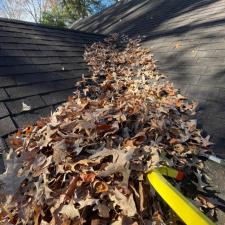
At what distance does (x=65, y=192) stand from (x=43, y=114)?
1292 millimetres

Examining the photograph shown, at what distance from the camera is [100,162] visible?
6.12 ft

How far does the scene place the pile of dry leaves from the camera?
1.65 meters

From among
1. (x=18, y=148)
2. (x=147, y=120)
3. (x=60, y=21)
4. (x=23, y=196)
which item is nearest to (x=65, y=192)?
(x=23, y=196)

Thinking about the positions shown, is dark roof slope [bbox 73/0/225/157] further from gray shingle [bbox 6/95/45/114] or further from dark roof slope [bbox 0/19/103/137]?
gray shingle [bbox 6/95/45/114]

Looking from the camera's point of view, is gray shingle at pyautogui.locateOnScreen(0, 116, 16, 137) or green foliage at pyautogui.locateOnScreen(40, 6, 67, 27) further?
green foliage at pyautogui.locateOnScreen(40, 6, 67, 27)

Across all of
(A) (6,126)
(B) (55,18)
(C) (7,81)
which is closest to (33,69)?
(C) (7,81)

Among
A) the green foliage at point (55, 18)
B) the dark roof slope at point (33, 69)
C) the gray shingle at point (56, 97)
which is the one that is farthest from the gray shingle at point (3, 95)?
the green foliage at point (55, 18)

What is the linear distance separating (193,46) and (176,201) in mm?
3419

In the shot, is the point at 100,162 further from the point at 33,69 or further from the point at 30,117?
the point at 33,69

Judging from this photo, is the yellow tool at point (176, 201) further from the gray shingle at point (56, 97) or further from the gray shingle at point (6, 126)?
the gray shingle at point (56, 97)

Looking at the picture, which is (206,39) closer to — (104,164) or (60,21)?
(104,164)

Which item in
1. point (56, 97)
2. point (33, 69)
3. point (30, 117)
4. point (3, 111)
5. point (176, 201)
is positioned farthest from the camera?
point (33, 69)

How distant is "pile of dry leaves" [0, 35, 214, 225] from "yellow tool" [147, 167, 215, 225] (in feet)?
0.24

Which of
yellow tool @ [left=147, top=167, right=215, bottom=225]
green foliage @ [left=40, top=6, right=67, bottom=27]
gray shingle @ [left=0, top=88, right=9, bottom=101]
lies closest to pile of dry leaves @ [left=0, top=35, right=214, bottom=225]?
yellow tool @ [left=147, top=167, right=215, bottom=225]
